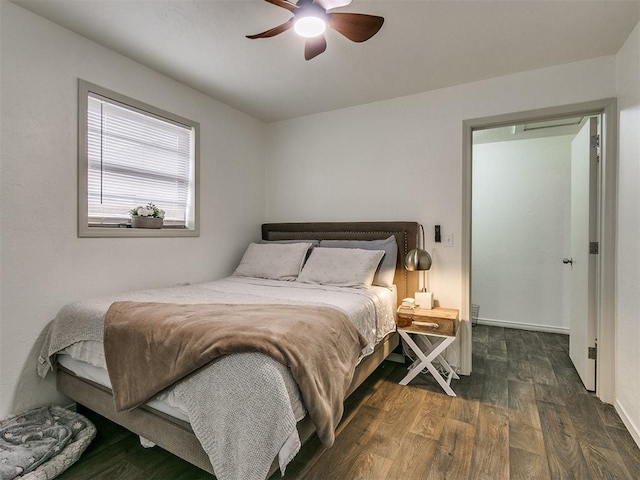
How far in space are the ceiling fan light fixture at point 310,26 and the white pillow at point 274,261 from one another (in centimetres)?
185

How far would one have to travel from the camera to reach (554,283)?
13.0ft

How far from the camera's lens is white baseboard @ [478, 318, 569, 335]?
3.90 metres

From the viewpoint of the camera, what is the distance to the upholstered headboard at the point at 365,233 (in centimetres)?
301

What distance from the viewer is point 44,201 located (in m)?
2.04

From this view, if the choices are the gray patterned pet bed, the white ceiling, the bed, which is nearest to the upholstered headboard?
the bed

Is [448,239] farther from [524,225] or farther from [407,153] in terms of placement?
[524,225]

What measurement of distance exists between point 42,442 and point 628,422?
3350 mm

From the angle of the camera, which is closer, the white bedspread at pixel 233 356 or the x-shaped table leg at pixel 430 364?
the white bedspread at pixel 233 356

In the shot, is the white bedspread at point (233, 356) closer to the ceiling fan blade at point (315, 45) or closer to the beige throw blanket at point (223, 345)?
the beige throw blanket at point (223, 345)

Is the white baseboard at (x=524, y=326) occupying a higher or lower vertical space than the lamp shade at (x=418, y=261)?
lower

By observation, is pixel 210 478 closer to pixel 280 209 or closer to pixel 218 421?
pixel 218 421

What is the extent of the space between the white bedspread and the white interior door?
1.47 meters

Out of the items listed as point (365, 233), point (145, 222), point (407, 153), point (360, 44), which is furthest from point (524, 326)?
point (145, 222)

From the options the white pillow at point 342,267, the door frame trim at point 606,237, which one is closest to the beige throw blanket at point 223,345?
the white pillow at point 342,267
